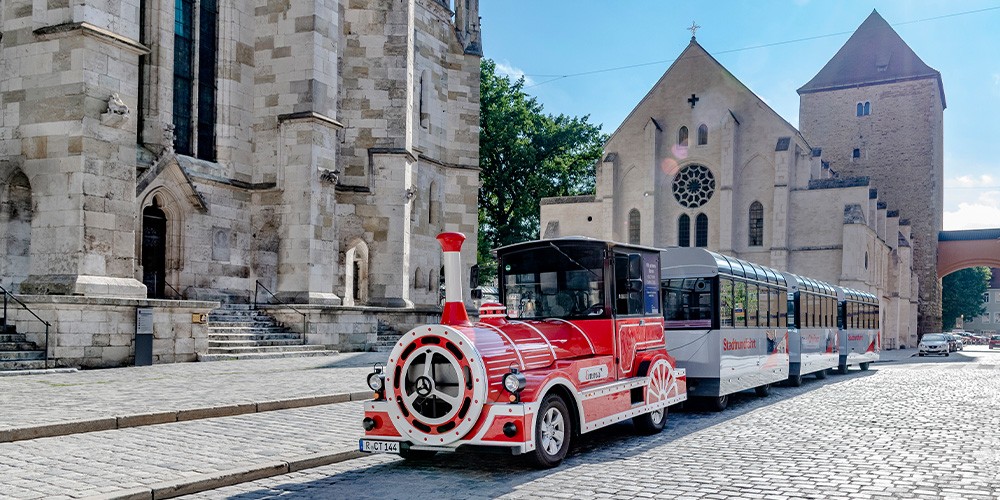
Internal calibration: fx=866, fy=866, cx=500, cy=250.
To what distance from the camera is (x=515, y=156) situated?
45156mm

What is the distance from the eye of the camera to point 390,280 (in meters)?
26.4

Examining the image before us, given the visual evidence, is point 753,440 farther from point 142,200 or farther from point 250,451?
point 142,200

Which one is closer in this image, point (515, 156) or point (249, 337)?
point (249, 337)

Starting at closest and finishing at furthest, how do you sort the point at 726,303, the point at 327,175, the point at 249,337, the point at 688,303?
the point at 688,303 → the point at 726,303 → the point at 249,337 → the point at 327,175

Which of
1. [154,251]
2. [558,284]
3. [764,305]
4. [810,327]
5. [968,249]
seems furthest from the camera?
[968,249]

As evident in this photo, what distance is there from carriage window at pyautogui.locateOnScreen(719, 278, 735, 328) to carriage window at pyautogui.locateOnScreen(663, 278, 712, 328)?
0.80 ft

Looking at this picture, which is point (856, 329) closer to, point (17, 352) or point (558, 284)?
point (558, 284)

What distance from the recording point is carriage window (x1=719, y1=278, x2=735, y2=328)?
46.5ft

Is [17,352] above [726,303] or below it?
below

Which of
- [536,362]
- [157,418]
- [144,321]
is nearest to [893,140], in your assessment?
[144,321]

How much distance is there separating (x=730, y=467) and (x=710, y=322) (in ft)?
19.8

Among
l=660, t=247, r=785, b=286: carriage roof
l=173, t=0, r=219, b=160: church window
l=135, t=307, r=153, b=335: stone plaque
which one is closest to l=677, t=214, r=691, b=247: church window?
l=173, t=0, r=219, b=160: church window

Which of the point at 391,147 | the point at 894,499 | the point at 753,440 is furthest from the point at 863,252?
the point at 894,499

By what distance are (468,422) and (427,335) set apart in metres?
0.86
